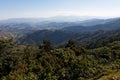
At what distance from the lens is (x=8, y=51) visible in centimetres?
13088

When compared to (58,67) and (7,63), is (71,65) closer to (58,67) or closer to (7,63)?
(58,67)

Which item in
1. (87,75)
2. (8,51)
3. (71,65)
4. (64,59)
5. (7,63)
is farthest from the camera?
(8,51)

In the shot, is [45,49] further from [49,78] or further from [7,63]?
[49,78]

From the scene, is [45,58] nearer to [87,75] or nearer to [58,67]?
[58,67]

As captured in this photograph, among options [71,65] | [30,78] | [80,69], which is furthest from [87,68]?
[30,78]

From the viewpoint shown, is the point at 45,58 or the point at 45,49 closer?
the point at 45,58

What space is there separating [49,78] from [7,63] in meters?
32.1

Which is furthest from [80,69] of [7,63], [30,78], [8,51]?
[8,51]

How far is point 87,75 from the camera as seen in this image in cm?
6431

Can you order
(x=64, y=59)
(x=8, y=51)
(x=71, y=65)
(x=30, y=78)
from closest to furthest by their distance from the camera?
1. (x=30, y=78)
2. (x=71, y=65)
3. (x=64, y=59)
4. (x=8, y=51)

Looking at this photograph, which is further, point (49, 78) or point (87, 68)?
point (87, 68)

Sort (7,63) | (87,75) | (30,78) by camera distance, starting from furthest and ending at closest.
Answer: (7,63)
(87,75)
(30,78)

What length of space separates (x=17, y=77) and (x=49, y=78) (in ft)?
34.9

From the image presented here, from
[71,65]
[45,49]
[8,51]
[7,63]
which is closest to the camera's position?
[71,65]
